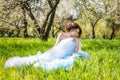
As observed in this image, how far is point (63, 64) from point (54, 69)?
38 cm

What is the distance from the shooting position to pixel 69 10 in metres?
64.0

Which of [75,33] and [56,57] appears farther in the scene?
[75,33]

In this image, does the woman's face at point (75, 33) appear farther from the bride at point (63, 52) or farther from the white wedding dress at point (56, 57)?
the white wedding dress at point (56, 57)

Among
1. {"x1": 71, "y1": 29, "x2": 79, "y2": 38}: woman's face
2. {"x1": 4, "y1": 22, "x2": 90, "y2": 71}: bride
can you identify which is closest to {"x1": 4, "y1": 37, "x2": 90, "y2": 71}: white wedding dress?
{"x1": 4, "y1": 22, "x2": 90, "y2": 71}: bride

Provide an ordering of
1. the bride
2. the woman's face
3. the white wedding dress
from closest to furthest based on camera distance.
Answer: the white wedding dress → the bride → the woman's face

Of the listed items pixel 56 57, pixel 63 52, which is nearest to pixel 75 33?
pixel 63 52

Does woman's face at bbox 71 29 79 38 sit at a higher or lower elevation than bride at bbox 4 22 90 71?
higher

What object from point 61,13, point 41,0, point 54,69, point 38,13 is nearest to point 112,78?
point 54,69

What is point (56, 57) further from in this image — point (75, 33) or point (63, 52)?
point (75, 33)

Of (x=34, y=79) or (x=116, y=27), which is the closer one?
(x=34, y=79)

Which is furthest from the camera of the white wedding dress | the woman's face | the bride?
the woman's face

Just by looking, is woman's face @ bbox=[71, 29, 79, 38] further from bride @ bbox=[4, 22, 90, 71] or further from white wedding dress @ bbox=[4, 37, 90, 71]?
white wedding dress @ bbox=[4, 37, 90, 71]

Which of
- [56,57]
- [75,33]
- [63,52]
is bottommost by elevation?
[56,57]

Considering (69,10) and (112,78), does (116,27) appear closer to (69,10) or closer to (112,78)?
(69,10)
